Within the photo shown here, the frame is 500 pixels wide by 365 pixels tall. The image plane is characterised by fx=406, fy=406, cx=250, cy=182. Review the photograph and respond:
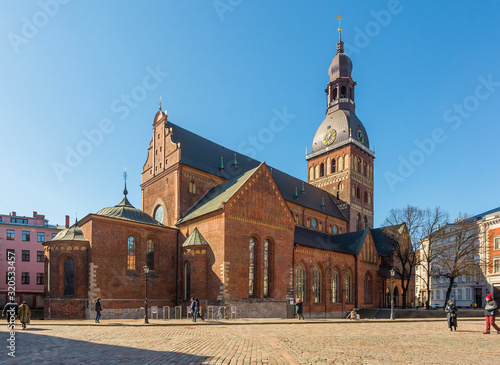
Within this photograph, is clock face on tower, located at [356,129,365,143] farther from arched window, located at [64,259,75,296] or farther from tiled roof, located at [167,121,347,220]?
arched window, located at [64,259,75,296]

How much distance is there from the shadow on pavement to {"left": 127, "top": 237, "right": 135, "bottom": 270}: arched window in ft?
61.1

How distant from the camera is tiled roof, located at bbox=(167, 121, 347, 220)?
41.1m

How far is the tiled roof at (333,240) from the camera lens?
44.9m

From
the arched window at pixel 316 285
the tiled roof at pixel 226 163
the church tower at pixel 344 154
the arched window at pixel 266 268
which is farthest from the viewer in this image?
the church tower at pixel 344 154

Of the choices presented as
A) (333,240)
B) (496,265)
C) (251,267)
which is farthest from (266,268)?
(496,265)

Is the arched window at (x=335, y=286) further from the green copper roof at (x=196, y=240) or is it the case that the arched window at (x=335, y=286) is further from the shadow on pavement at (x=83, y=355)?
the shadow on pavement at (x=83, y=355)

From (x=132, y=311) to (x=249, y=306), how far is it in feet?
30.6

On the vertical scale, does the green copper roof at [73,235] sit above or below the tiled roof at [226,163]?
below

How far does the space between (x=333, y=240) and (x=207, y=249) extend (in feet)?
73.1

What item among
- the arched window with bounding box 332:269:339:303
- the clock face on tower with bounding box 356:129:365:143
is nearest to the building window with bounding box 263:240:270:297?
the arched window with bounding box 332:269:339:303

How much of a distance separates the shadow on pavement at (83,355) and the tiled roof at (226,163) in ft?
85.6

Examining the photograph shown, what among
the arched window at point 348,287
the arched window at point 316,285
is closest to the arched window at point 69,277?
the arched window at point 316,285

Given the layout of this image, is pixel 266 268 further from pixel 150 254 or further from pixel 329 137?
pixel 329 137

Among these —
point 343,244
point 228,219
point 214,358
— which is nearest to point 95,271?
point 228,219
